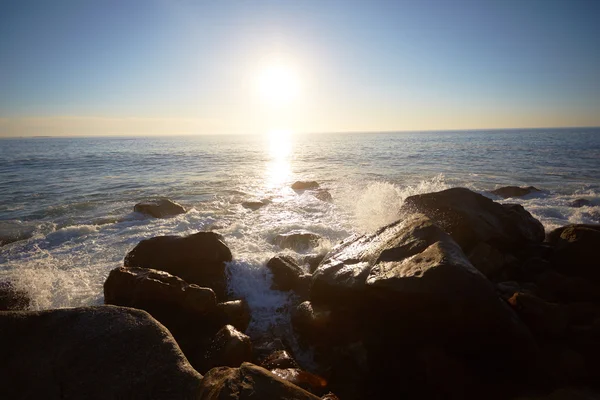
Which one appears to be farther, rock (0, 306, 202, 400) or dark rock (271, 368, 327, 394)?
dark rock (271, 368, 327, 394)

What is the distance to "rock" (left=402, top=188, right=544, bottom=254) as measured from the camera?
7.61 m

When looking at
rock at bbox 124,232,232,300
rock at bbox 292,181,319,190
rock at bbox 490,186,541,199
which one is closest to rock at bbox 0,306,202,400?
rock at bbox 124,232,232,300

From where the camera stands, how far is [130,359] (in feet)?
10.7

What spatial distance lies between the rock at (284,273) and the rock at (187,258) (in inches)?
46.8

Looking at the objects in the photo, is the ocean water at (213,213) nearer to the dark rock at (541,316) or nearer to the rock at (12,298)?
the rock at (12,298)

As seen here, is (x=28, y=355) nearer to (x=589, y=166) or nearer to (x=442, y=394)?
(x=442, y=394)

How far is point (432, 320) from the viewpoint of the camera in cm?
448

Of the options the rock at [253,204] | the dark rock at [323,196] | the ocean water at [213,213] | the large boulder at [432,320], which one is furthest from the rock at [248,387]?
the dark rock at [323,196]

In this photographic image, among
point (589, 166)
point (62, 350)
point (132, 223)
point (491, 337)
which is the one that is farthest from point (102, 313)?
point (589, 166)

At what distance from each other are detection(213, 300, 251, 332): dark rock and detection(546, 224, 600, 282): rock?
6660 millimetres

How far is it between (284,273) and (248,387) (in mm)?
5111

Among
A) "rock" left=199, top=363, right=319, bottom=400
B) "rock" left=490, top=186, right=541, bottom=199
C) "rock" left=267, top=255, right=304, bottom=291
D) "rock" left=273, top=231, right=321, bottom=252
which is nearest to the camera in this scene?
"rock" left=199, top=363, right=319, bottom=400

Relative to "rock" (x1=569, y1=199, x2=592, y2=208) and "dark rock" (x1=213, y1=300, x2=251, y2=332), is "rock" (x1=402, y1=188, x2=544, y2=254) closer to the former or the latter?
"dark rock" (x1=213, y1=300, x2=251, y2=332)

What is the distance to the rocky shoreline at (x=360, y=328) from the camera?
3238 millimetres
